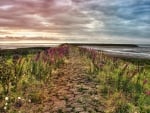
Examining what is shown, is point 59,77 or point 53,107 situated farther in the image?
point 59,77

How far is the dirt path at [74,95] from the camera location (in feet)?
30.5

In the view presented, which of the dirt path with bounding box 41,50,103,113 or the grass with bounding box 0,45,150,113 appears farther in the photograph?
the grass with bounding box 0,45,150,113

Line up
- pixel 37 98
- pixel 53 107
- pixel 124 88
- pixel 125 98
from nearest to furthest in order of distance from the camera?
1. pixel 53 107
2. pixel 37 98
3. pixel 125 98
4. pixel 124 88

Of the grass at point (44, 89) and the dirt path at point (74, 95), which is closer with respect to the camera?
the dirt path at point (74, 95)

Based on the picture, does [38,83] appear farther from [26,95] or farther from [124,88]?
[124,88]

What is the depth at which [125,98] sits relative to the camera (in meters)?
11.1

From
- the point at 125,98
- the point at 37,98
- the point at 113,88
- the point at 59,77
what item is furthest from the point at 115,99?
the point at 59,77

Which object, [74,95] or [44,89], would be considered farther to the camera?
[44,89]

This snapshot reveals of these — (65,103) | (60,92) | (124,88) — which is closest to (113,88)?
(124,88)

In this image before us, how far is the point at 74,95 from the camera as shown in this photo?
10742mm

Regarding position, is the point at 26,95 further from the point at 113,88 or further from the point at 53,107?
the point at 113,88

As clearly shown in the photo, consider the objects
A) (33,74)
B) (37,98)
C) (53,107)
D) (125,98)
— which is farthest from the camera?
(33,74)

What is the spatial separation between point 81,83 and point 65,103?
10.0 ft

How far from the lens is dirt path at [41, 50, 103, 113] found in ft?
30.5
